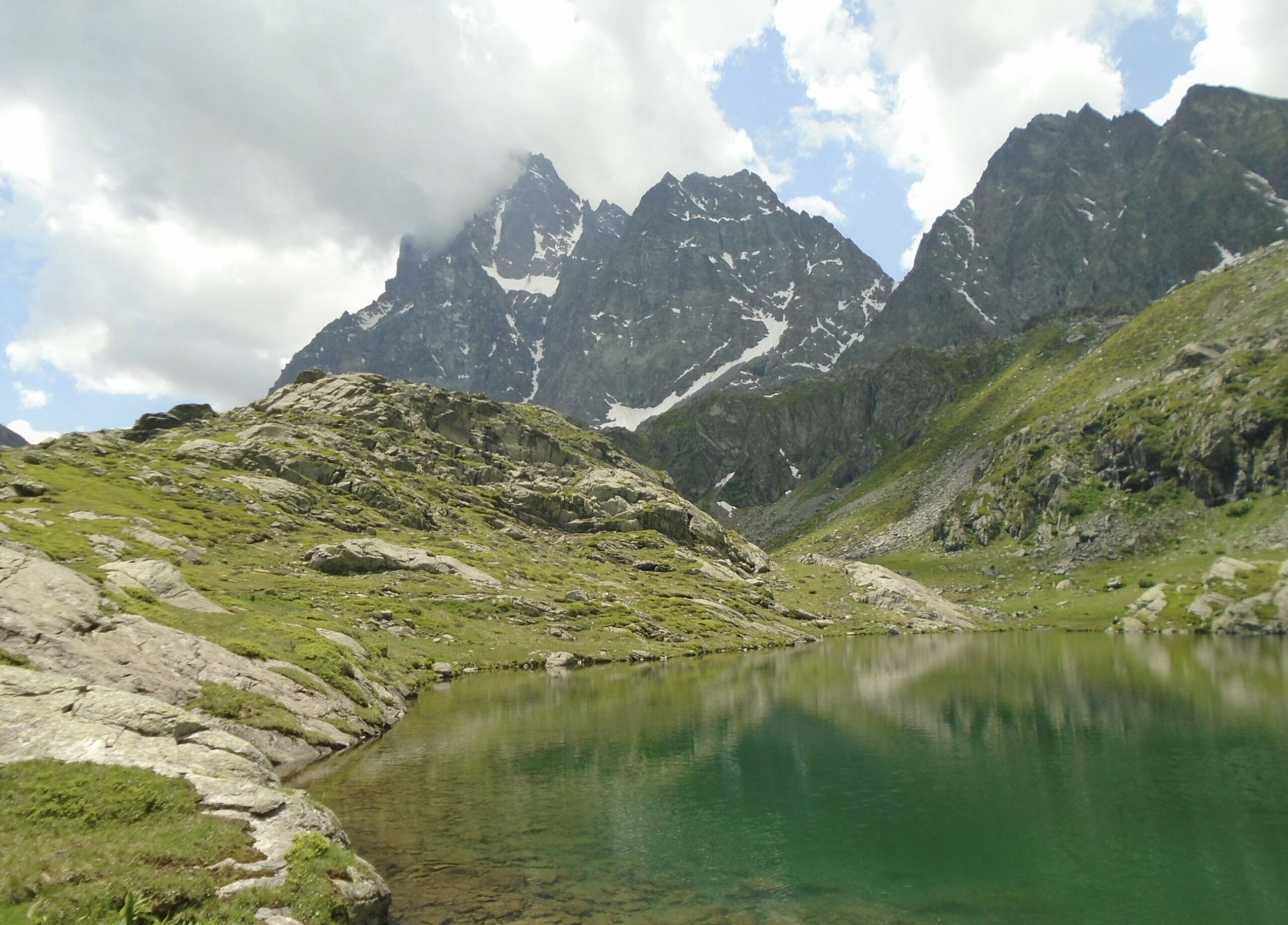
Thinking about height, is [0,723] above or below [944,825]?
above

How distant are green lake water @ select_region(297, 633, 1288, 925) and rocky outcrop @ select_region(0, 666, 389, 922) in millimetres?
2871

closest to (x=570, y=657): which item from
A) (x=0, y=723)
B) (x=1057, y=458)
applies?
(x=0, y=723)

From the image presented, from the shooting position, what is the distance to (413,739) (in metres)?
40.1

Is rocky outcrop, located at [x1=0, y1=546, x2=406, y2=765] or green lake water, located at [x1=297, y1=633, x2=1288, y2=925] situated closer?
green lake water, located at [x1=297, y1=633, x2=1288, y2=925]

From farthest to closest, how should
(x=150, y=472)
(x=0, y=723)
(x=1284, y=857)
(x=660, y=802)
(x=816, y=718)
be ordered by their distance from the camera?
(x=150, y=472) < (x=816, y=718) < (x=660, y=802) < (x=1284, y=857) < (x=0, y=723)

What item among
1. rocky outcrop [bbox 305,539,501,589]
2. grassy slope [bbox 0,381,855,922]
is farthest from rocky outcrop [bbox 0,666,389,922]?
rocky outcrop [bbox 305,539,501,589]

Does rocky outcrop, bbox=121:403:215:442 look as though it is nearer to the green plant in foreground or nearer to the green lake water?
the green lake water

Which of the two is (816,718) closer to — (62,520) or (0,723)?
(0,723)

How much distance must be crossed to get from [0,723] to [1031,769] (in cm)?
4070

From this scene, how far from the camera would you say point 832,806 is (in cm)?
2923

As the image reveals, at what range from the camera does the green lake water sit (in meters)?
20.0

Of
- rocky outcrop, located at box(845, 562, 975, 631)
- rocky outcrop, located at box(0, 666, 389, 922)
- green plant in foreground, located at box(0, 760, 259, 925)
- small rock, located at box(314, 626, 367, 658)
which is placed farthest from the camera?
rocky outcrop, located at box(845, 562, 975, 631)

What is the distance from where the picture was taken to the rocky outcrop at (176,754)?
1727cm

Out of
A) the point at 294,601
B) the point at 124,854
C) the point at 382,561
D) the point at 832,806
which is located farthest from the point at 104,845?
the point at 382,561
